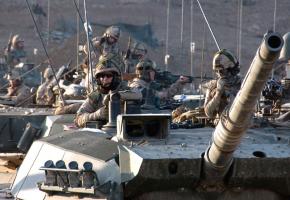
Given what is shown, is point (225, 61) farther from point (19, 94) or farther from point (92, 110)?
→ point (19, 94)

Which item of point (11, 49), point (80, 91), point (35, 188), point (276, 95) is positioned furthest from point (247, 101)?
point (11, 49)

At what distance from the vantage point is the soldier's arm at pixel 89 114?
16.5m

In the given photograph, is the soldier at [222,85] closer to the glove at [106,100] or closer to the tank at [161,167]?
the glove at [106,100]

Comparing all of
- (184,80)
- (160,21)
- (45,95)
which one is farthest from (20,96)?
(160,21)

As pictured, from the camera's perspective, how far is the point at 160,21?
65688mm

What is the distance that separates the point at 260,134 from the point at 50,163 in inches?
98.9

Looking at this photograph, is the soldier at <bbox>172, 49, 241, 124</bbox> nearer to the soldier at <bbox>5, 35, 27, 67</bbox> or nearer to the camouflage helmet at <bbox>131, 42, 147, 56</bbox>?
the camouflage helmet at <bbox>131, 42, 147, 56</bbox>

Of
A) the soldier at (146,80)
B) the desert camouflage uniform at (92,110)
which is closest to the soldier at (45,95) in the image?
the soldier at (146,80)

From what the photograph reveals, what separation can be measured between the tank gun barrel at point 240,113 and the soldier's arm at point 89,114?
287 cm

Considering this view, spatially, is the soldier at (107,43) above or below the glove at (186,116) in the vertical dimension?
above

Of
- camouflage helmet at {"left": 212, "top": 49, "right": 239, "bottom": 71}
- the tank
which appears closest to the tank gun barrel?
the tank

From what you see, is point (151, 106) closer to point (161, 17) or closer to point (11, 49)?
point (11, 49)

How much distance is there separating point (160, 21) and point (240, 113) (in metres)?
53.5

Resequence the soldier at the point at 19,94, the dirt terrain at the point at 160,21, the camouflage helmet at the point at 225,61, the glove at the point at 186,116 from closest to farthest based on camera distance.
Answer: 1. the camouflage helmet at the point at 225,61
2. the glove at the point at 186,116
3. the soldier at the point at 19,94
4. the dirt terrain at the point at 160,21
